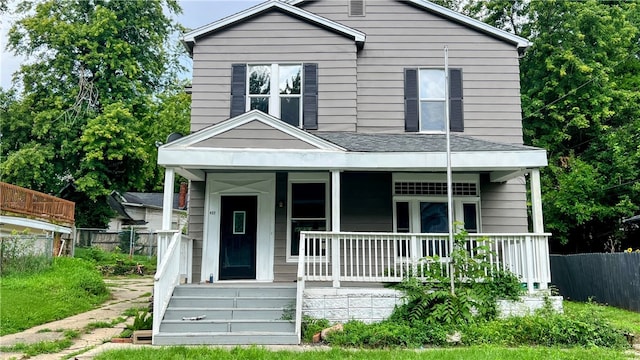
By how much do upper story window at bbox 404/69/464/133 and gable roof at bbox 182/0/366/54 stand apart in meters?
1.56

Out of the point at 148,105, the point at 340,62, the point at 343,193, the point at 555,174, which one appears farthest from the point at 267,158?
the point at 148,105

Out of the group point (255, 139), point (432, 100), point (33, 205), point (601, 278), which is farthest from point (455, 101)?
point (33, 205)

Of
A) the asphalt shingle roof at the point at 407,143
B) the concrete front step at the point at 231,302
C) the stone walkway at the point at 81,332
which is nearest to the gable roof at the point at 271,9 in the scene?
the asphalt shingle roof at the point at 407,143

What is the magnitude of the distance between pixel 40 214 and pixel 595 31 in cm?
2215

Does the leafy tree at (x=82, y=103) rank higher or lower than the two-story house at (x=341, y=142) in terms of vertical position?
higher

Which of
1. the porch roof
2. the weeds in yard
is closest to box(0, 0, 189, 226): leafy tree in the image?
the weeds in yard

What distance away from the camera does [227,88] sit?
988 cm

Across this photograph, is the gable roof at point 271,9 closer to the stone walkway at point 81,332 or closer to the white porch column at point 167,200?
the white porch column at point 167,200

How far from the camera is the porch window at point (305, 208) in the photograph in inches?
371

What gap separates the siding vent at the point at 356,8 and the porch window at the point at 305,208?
408 cm

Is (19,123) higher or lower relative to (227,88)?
higher

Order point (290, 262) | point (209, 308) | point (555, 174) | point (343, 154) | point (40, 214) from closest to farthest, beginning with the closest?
point (209, 308) → point (343, 154) → point (290, 262) → point (40, 214) → point (555, 174)

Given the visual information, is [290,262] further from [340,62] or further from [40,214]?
[40,214]

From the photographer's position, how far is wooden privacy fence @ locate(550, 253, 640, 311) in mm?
10391
